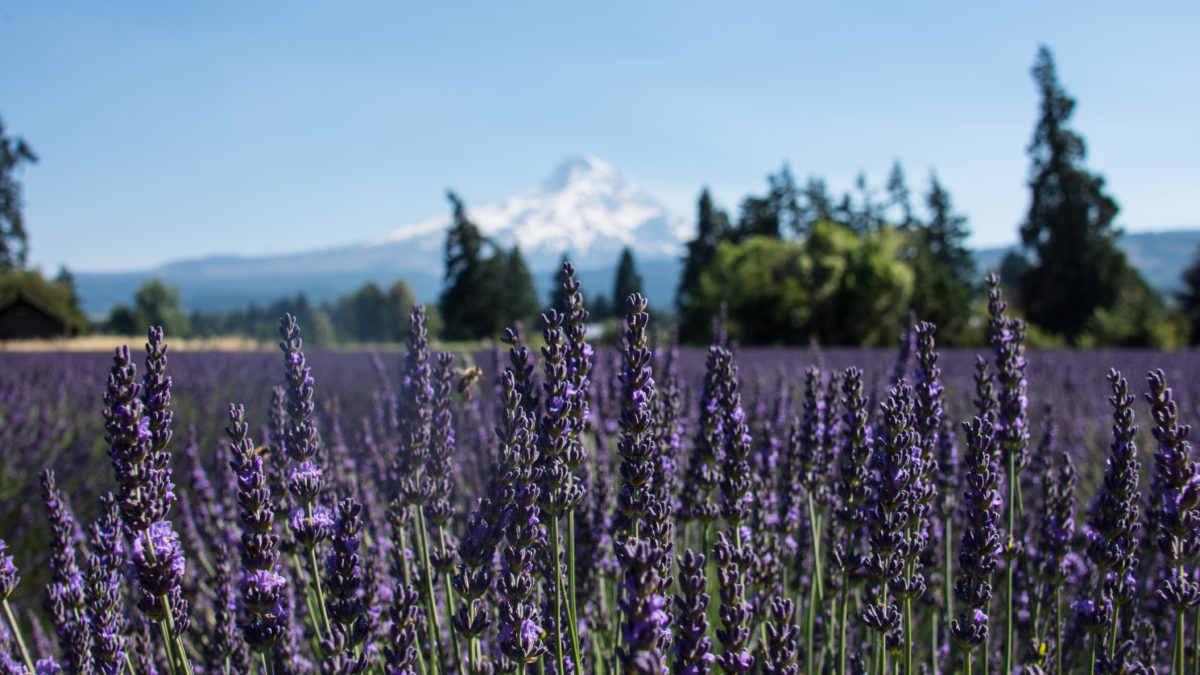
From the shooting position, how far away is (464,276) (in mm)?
56688

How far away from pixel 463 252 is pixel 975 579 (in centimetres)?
5665

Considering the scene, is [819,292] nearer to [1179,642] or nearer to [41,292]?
[1179,642]

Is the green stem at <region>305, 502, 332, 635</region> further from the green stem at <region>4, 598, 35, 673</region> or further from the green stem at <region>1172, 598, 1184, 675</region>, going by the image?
the green stem at <region>1172, 598, 1184, 675</region>

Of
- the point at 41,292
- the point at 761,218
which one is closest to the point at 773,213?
the point at 761,218

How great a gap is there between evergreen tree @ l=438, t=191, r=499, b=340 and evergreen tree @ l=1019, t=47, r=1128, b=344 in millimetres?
35568

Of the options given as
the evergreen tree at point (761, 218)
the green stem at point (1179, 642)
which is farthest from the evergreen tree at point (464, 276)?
the green stem at point (1179, 642)

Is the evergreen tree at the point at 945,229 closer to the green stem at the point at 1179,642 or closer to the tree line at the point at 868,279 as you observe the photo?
the tree line at the point at 868,279

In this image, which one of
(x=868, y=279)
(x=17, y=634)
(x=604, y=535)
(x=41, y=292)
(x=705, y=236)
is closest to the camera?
(x=17, y=634)

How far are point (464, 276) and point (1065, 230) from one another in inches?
1567

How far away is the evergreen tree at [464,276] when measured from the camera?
54719mm

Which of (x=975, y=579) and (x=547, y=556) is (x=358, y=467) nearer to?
(x=547, y=556)

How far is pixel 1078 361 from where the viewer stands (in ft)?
41.3

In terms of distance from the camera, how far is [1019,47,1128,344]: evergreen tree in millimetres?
35625

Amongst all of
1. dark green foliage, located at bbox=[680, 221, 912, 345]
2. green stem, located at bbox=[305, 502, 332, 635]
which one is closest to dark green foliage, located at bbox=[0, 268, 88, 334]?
dark green foliage, located at bbox=[680, 221, 912, 345]
